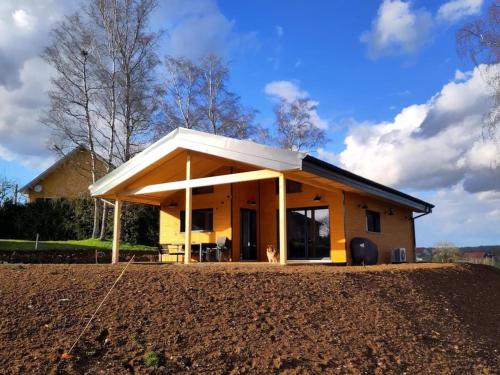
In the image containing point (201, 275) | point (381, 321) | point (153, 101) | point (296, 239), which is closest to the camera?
point (381, 321)

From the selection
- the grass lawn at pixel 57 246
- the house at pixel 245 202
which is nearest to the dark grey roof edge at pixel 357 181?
the house at pixel 245 202

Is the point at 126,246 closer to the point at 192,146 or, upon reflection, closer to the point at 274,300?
the point at 192,146

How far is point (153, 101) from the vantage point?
77.8ft

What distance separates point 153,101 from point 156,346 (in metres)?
19.3

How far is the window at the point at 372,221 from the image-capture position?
15959 millimetres

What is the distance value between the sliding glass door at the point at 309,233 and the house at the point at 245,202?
3cm

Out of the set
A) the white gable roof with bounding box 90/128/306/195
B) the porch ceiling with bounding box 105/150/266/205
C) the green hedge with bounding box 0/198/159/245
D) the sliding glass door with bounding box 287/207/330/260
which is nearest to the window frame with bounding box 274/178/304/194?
the sliding glass door with bounding box 287/207/330/260

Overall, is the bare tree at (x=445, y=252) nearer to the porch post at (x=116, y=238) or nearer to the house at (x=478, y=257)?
the house at (x=478, y=257)

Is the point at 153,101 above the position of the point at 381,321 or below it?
above

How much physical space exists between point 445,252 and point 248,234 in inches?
510

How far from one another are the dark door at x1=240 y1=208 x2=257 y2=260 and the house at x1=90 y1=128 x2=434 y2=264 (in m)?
0.03

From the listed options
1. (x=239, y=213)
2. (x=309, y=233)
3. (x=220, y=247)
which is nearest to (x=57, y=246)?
(x=220, y=247)

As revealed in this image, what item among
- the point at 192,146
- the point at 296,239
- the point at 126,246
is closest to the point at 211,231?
the point at 296,239

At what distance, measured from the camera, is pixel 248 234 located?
16.0 metres
